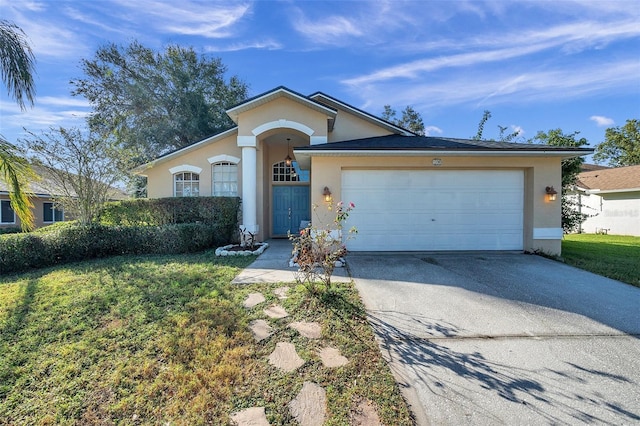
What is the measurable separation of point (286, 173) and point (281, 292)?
28.2 feet

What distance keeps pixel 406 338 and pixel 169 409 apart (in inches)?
106

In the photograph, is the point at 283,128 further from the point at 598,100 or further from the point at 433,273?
the point at 598,100

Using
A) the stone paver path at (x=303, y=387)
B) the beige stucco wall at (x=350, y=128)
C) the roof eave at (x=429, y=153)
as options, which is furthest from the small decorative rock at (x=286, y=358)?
the beige stucco wall at (x=350, y=128)

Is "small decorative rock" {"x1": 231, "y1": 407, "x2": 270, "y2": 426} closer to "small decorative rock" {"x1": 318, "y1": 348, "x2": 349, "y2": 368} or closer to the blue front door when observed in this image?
"small decorative rock" {"x1": 318, "y1": 348, "x2": 349, "y2": 368}

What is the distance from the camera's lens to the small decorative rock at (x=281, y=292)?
186 inches

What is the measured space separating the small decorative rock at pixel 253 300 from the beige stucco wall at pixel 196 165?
751 centimetres

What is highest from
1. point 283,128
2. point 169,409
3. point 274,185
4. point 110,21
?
point 110,21

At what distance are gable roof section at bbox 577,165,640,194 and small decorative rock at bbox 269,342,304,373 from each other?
20.5 meters

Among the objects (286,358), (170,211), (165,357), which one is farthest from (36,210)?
(286,358)

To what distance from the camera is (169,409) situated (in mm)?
2389

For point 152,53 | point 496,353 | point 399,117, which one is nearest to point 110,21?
point 152,53

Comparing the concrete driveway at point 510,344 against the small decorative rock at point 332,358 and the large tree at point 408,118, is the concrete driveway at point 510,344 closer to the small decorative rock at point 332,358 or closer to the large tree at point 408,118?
the small decorative rock at point 332,358

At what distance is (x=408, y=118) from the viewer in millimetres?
26875

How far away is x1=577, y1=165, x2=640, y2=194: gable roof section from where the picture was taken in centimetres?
1669
